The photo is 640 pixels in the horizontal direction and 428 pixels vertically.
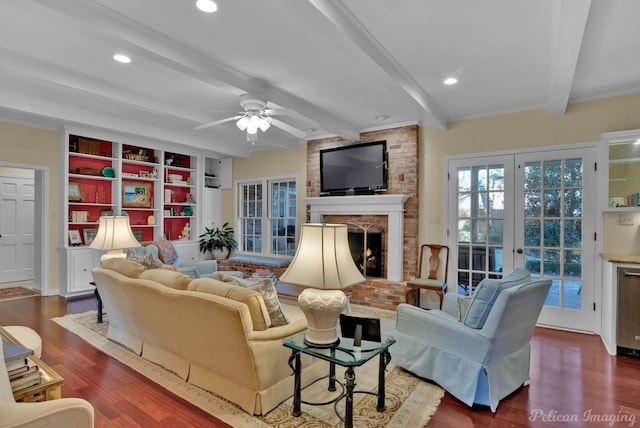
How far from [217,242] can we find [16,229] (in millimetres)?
3759

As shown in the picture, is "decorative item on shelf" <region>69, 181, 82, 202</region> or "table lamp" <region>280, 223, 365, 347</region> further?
"decorative item on shelf" <region>69, 181, 82, 202</region>

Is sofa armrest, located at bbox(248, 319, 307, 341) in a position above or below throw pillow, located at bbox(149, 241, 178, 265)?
below

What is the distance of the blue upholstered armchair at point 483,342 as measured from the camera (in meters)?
2.33

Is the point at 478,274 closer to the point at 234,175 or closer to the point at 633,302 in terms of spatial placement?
the point at 633,302

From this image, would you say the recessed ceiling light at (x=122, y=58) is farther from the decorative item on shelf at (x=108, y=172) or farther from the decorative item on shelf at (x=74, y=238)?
the decorative item on shelf at (x=74, y=238)

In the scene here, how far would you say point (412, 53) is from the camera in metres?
2.97

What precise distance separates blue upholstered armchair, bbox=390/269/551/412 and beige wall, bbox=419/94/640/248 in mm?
2278

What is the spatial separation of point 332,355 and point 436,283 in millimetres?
2893

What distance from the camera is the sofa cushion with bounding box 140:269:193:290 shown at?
2.63m

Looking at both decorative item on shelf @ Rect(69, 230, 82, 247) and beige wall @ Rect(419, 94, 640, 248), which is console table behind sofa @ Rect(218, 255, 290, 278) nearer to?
decorative item on shelf @ Rect(69, 230, 82, 247)

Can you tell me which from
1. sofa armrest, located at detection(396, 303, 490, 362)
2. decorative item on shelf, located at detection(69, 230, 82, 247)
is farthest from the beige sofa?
decorative item on shelf, located at detection(69, 230, 82, 247)

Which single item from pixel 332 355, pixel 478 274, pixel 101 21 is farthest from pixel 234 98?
pixel 478 274

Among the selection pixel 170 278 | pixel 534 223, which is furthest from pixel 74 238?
pixel 534 223

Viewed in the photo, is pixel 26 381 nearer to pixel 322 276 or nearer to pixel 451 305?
pixel 322 276
